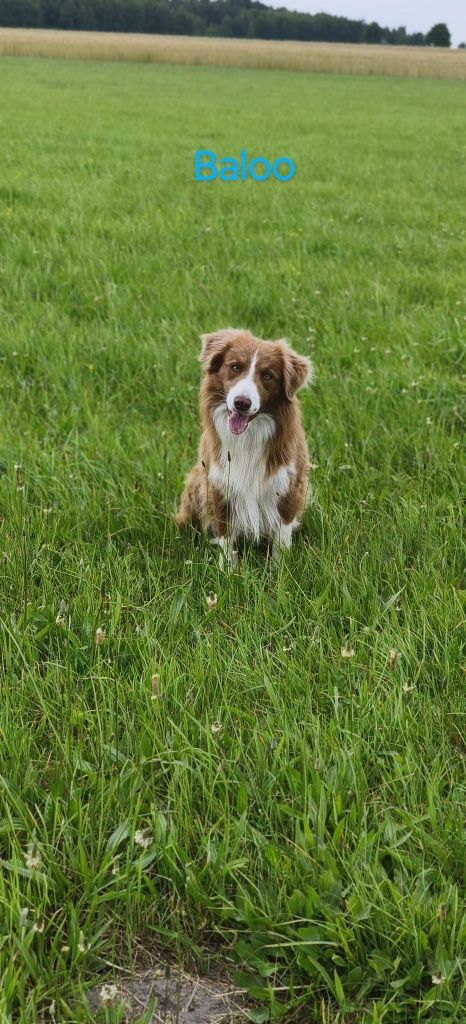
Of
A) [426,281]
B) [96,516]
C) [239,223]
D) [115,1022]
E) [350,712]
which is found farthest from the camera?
[239,223]

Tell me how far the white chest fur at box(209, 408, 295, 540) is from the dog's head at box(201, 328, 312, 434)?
0.09 m

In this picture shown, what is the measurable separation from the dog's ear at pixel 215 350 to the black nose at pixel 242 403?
37cm

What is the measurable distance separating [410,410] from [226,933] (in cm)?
319

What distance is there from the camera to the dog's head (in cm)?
294

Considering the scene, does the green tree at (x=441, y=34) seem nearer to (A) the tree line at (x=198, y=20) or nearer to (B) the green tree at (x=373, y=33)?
(A) the tree line at (x=198, y=20)

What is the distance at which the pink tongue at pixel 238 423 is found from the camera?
298 cm

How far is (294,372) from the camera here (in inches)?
121

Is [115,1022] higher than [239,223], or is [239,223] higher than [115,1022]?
[239,223]

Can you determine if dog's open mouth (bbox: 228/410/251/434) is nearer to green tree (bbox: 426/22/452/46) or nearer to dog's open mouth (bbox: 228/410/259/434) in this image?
dog's open mouth (bbox: 228/410/259/434)

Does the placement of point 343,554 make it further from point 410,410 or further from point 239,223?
point 239,223

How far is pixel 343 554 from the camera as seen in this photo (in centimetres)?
315

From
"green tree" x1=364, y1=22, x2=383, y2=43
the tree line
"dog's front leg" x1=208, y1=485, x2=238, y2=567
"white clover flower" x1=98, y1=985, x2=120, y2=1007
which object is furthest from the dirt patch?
"green tree" x1=364, y1=22, x2=383, y2=43

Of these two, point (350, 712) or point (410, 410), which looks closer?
point (350, 712)

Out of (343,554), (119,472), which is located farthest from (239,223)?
(343,554)
